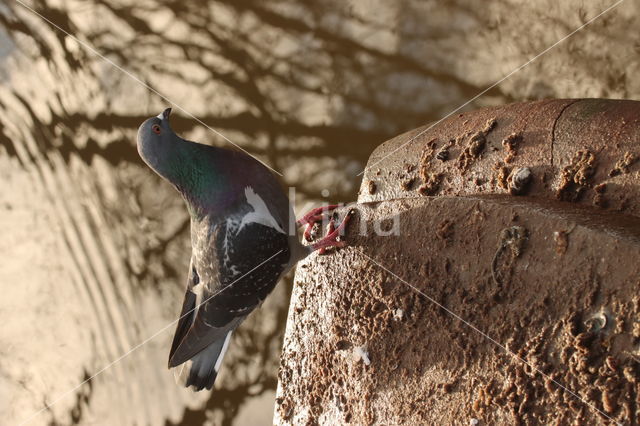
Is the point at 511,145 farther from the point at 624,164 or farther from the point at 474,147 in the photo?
the point at 624,164

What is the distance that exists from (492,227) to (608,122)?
42cm

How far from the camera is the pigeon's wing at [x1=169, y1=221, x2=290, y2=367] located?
5.95 feet

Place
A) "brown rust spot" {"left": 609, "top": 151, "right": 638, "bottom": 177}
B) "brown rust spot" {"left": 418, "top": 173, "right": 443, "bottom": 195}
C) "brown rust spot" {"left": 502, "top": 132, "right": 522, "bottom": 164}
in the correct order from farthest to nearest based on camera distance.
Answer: "brown rust spot" {"left": 418, "top": 173, "right": 443, "bottom": 195}
"brown rust spot" {"left": 502, "top": 132, "right": 522, "bottom": 164}
"brown rust spot" {"left": 609, "top": 151, "right": 638, "bottom": 177}

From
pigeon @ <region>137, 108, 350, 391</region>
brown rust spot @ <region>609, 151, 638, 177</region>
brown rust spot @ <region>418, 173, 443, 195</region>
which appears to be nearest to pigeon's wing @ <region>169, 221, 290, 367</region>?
pigeon @ <region>137, 108, 350, 391</region>

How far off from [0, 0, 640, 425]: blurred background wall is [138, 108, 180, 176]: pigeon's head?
122 cm

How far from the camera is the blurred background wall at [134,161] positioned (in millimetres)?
3004

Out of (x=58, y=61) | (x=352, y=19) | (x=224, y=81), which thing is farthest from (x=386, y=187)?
(x=58, y=61)

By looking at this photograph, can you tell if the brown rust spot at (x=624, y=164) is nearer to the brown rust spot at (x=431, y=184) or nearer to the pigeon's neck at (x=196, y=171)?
the brown rust spot at (x=431, y=184)

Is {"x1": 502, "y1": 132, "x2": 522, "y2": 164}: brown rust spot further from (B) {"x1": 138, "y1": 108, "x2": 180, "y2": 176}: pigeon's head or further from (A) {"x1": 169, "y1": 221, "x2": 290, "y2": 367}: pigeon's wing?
(B) {"x1": 138, "y1": 108, "x2": 180, "y2": 176}: pigeon's head

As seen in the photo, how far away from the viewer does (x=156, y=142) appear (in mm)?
1847

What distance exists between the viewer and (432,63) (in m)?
2.81

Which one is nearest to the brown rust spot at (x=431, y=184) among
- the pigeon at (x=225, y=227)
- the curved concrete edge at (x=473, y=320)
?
the curved concrete edge at (x=473, y=320)

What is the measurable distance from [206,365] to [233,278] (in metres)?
0.38

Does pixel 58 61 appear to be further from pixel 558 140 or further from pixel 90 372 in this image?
pixel 558 140
